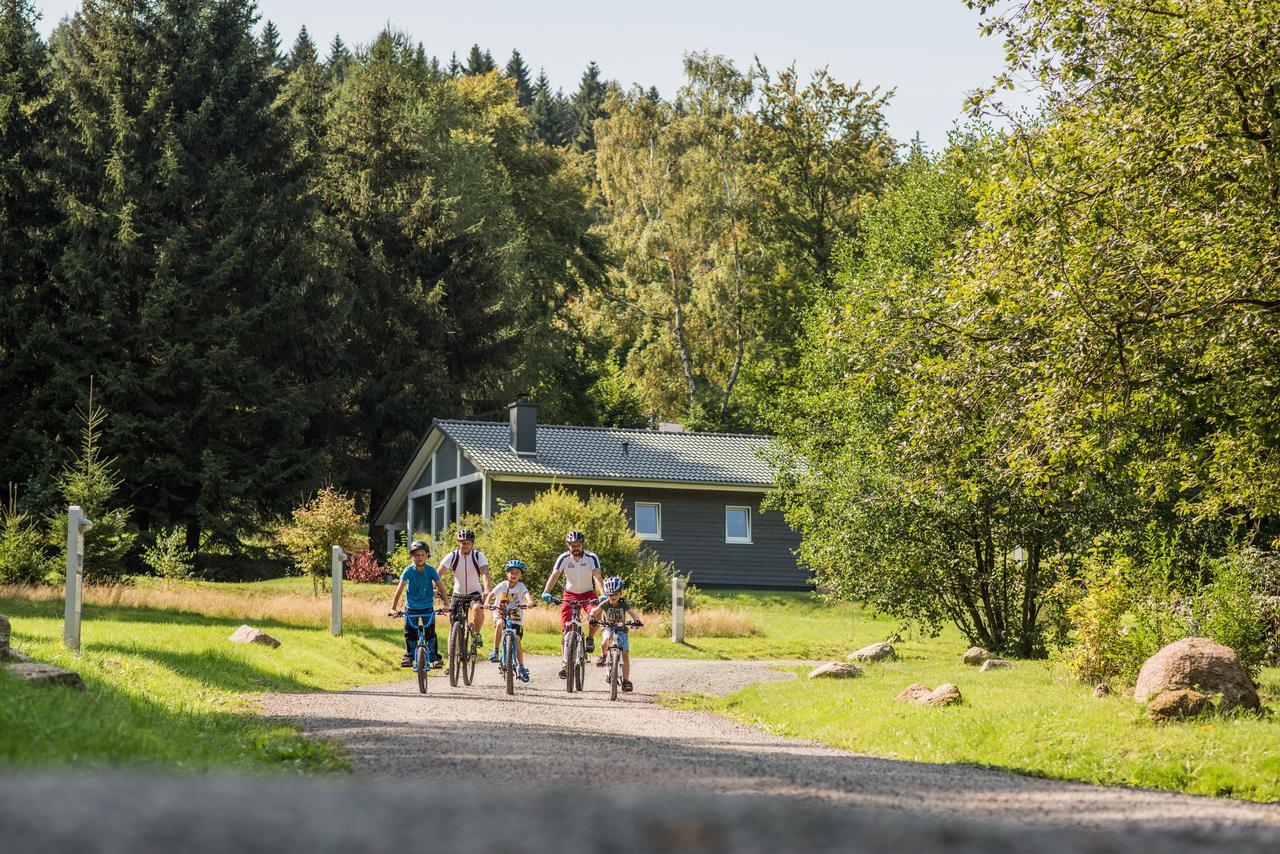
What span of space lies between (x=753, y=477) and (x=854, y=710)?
30275 millimetres

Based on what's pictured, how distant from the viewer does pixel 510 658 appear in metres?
16.7

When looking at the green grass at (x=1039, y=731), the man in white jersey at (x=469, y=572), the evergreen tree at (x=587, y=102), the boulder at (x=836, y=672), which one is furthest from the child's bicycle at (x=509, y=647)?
the evergreen tree at (x=587, y=102)

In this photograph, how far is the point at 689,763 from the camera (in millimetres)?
8914

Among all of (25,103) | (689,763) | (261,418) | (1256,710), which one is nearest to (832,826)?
(689,763)

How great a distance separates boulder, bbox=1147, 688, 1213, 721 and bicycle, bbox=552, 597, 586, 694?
7.42 meters

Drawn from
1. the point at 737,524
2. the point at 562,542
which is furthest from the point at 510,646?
the point at 737,524

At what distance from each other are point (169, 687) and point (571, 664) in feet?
18.7

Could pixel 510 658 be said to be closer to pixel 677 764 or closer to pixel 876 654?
pixel 677 764

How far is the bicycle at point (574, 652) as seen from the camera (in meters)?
17.2

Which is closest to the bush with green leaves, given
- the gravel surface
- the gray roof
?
the gray roof

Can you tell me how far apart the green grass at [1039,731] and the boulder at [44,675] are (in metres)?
6.61

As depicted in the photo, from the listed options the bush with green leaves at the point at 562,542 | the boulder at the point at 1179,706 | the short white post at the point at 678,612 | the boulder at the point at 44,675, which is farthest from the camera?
the bush with green leaves at the point at 562,542

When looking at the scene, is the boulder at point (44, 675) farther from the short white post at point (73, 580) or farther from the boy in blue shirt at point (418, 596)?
the boy in blue shirt at point (418, 596)

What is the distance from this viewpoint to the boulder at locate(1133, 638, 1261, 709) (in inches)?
486
